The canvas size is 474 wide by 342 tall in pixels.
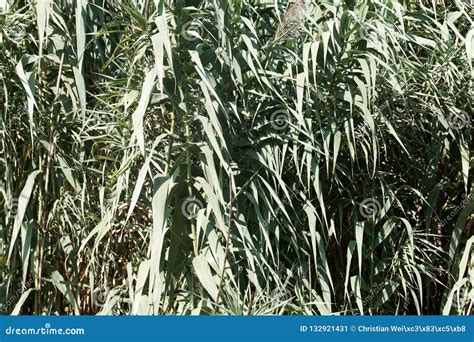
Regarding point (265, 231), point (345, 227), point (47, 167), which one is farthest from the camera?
point (345, 227)

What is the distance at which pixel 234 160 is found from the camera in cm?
231

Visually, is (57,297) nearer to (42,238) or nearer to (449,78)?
(42,238)

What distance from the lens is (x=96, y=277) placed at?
2.42 metres

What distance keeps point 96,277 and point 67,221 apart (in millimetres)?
175

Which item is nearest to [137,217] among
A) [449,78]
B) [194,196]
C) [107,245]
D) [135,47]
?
[107,245]

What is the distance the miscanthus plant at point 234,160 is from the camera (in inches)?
85.8

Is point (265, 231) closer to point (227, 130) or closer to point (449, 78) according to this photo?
point (227, 130)

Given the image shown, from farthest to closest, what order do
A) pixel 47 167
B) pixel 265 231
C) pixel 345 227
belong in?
1. pixel 345 227
2. pixel 47 167
3. pixel 265 231

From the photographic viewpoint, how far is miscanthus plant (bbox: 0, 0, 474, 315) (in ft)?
7.15

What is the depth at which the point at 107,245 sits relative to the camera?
2336mm

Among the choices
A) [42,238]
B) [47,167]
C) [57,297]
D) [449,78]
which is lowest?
[57,297]

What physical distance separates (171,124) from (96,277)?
0.51 m

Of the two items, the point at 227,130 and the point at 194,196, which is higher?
the point at 227,130

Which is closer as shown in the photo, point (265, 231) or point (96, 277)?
point (265, 231)
